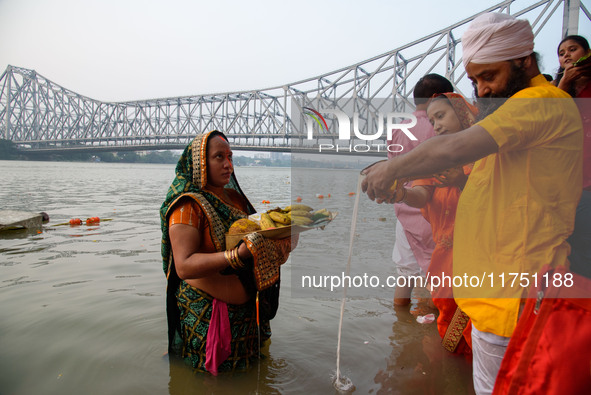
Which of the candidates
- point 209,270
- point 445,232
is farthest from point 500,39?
point 209,270

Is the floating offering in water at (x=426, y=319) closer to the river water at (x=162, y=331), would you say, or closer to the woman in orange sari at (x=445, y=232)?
the river water at (x=162, y=331)

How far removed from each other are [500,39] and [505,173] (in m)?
0.38

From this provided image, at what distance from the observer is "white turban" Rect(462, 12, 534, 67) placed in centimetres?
115

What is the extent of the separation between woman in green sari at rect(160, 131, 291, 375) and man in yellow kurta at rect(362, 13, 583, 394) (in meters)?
0.87

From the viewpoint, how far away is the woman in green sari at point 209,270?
1.83 meters

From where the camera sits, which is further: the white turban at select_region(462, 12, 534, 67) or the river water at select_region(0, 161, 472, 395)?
the river water at select_region(0, 161, 472, 395)

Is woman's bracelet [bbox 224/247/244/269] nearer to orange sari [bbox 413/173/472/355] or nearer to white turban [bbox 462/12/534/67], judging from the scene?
orange sari [bbox 413/173/472/355]

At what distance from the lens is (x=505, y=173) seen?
3.80 feet

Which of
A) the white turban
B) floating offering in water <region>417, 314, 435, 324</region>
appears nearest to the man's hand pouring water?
the white turban

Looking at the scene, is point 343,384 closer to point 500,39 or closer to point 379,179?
point 379,179

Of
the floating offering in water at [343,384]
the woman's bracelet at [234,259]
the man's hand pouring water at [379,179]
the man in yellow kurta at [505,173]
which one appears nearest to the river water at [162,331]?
the floating offering in water at [343,384]

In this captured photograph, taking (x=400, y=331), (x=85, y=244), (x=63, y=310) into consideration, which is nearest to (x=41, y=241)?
(x=85, y=244)

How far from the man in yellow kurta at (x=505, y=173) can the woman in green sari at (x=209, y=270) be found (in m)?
0.87

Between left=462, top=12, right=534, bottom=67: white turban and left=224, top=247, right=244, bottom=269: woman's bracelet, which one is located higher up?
left=462, top=12, right=534, bottom=67: white turban
